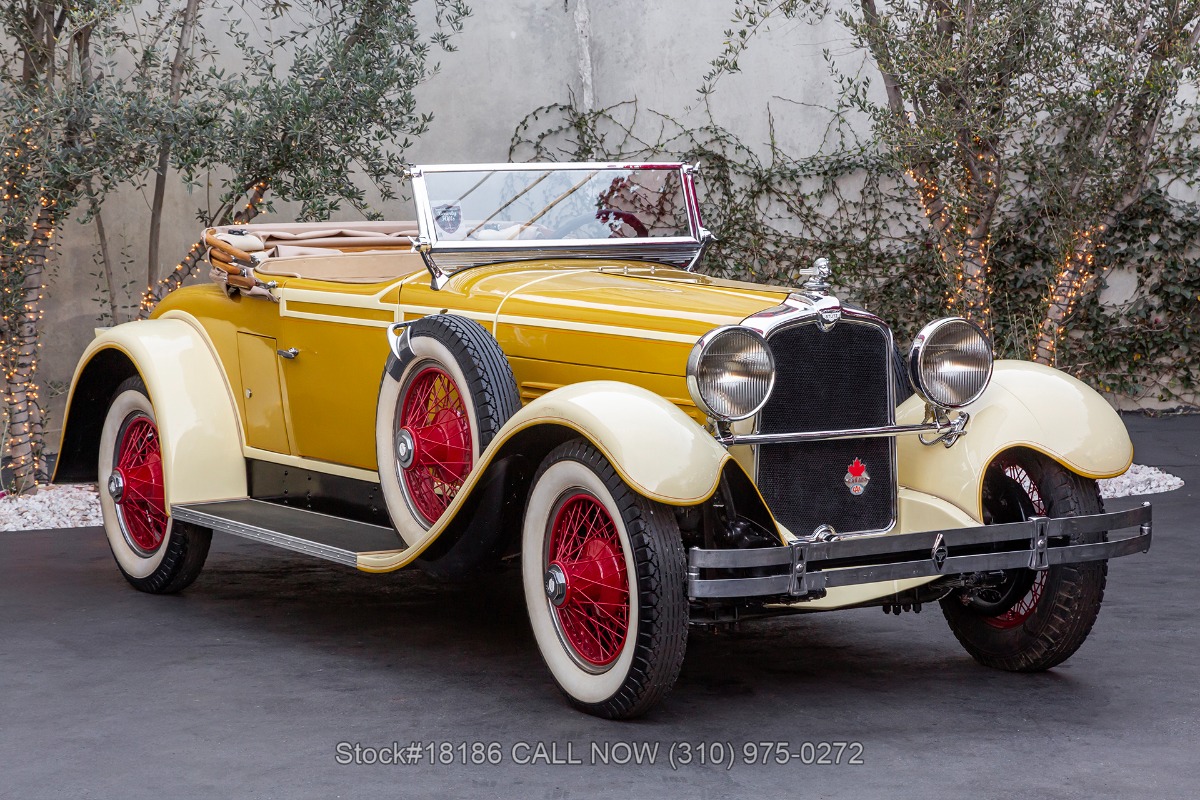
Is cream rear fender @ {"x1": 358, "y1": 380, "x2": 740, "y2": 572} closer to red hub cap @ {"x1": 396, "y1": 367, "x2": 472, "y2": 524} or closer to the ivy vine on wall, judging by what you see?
red hub cap @ {"x1": 396, "y1": 367, "x2": 472, "y2": 524}

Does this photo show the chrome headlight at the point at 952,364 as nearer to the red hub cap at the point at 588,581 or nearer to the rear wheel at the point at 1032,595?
the rear wheel at the point at 1032,595

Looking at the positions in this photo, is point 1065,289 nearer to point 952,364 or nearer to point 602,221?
point 602,221

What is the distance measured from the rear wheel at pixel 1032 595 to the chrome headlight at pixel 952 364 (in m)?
0.26

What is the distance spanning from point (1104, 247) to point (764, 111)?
103 inches

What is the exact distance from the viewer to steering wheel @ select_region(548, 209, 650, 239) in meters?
4.88

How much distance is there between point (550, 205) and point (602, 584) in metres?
1.79

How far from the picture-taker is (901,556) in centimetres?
371

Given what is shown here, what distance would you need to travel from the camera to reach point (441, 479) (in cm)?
421

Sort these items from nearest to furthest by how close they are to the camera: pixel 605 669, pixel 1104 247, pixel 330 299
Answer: pixel 605 669 → pixel 330 299 → pixel 1104 247

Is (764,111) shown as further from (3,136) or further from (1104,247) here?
(3,136)

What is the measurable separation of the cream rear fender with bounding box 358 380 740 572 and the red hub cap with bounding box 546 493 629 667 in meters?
0.23

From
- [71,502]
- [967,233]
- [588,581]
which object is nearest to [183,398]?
[588,581]

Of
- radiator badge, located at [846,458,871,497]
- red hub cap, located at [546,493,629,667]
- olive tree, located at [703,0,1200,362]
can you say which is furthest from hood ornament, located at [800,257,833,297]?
olive tree, located at [703,0,1200,362]

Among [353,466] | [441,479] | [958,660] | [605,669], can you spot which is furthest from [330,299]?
[958,660]
